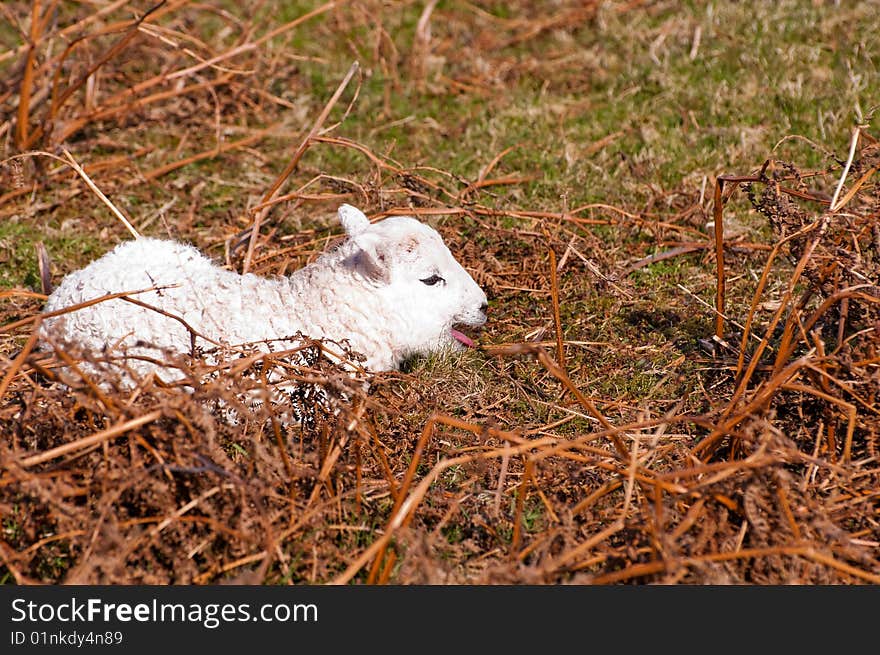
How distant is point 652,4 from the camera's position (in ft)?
30.0

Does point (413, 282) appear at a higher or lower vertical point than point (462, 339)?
higher

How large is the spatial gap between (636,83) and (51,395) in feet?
19.0

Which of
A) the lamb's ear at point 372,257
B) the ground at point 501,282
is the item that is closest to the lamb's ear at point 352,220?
the lamb's ear at point 372,257

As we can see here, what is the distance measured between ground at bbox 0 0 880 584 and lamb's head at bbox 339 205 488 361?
0.28 m

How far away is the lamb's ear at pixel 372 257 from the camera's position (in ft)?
15.7

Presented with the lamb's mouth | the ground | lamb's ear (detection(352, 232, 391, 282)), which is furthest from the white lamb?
the ground

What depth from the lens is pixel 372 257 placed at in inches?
188

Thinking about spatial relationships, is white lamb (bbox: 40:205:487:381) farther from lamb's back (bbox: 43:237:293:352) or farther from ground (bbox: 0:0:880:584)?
ground (bbox: 0:0:880:584)

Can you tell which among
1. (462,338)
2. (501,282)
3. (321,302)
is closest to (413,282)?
(321,302)

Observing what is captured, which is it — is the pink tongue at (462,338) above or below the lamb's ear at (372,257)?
below

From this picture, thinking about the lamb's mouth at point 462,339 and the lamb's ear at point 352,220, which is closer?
the lamb's ear at point 352,220

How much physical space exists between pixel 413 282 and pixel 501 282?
1198 millimetres

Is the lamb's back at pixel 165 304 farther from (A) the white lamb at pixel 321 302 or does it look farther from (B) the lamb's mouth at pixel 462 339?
(B) the lamb's mouth at pixel 462 339

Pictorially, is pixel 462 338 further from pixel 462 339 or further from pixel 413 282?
pixel 413 282
